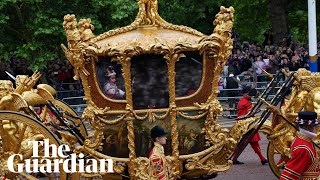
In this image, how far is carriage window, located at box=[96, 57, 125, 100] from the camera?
31.7 ft

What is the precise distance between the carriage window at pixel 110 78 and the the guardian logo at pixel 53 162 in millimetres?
879

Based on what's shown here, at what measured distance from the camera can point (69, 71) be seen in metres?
20.6

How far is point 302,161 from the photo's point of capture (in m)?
7.22

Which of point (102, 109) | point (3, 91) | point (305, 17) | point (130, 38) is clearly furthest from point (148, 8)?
point (305, 17)

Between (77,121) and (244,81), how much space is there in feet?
24.8

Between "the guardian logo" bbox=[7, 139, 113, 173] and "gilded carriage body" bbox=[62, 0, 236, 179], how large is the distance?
0.17 metres

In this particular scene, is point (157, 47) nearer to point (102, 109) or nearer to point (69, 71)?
point (102, 109)

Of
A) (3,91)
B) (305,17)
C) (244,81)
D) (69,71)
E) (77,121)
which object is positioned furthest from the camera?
(305,17)

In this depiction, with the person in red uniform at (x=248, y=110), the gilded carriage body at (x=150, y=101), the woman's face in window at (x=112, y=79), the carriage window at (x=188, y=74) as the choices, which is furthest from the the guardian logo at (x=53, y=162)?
the person in red uniform at (x=248, y=110)

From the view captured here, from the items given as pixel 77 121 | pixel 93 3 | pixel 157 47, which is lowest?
pixel 77 121

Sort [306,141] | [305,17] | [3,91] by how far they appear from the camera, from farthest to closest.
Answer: [305,17]
[3,91]
[306,141]

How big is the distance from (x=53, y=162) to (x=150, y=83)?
1.60 m

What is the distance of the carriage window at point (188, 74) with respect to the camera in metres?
9.66

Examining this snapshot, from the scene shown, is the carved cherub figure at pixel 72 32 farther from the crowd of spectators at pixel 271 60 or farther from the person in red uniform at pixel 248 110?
the crowd of spectators at pixel 271 60
